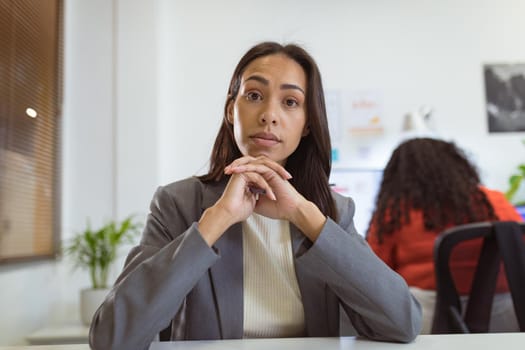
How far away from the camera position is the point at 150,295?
0.86 metres

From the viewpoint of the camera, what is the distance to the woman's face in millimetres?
1140

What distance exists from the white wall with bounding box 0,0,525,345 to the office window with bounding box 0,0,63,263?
0.23 meters

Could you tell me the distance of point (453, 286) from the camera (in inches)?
58.9

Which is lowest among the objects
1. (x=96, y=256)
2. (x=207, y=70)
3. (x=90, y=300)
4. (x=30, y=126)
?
(x=90, y=300)

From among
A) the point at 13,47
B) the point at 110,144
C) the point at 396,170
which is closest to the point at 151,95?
the point at 110,144

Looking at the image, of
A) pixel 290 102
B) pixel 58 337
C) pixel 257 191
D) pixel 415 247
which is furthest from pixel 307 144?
pixel 58 337

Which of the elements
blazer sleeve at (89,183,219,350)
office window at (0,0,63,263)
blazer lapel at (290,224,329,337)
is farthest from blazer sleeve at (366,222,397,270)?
office window at (0,0,63,263)

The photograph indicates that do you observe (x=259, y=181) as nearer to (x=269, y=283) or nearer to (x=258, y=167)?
(x=258, y=167)

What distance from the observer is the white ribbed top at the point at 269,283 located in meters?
1.10

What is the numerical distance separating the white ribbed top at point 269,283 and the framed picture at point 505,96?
3.21 meters

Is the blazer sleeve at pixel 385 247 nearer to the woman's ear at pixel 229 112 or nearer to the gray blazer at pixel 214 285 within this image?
the gray blazer at pixel 214 285

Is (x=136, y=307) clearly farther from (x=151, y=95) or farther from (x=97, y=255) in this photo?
(x=151, y=95)

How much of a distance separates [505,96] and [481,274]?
2.91 metres

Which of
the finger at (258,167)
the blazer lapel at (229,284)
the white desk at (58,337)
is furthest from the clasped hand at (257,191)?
the white desk at (58,337)
